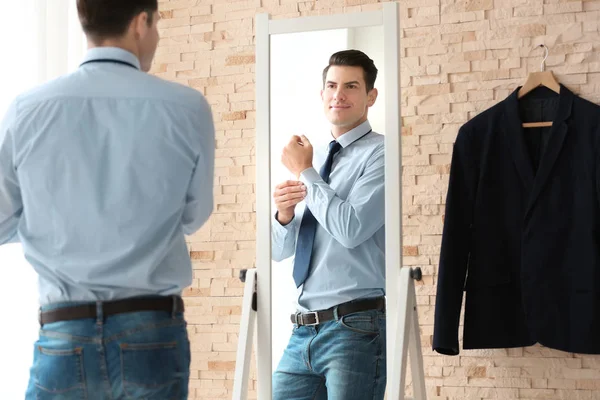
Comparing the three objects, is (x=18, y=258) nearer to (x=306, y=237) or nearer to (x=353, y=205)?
(x=306, y=237)

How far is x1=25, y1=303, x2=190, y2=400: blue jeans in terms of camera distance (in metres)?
1.62

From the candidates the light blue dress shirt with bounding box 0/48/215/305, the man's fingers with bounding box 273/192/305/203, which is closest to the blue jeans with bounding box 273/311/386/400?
the man's fingers with bounding box 273/192/305/203

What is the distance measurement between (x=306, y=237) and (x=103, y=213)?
0.99m

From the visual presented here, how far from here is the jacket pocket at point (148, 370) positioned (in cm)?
164

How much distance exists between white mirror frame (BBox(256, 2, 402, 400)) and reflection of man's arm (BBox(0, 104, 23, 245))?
39.3 inches

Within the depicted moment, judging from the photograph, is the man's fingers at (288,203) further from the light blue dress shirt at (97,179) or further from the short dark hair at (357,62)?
the light blue dress shirt at (97,179)

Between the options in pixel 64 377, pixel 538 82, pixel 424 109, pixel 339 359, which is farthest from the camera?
pixel 424 109

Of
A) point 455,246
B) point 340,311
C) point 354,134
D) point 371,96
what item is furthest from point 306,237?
point 455,246

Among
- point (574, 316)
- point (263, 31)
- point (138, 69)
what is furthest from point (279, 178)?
point (574, 316)

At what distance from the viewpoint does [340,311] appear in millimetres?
2492

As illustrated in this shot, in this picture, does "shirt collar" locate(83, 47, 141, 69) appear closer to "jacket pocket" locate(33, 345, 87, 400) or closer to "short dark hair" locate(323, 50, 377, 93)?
"jacket pocket" locate(33, 345, 87, 400)

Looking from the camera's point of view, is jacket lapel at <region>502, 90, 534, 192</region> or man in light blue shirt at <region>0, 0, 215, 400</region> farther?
jacket lapel at <region>502, 90, 534, 192</region>

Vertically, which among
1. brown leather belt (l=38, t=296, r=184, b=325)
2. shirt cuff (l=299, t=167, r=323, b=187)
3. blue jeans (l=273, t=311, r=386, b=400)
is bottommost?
blue jeans (l=273, t=311, r=386, b=400)

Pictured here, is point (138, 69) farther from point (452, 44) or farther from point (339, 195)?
point (452, 44)
